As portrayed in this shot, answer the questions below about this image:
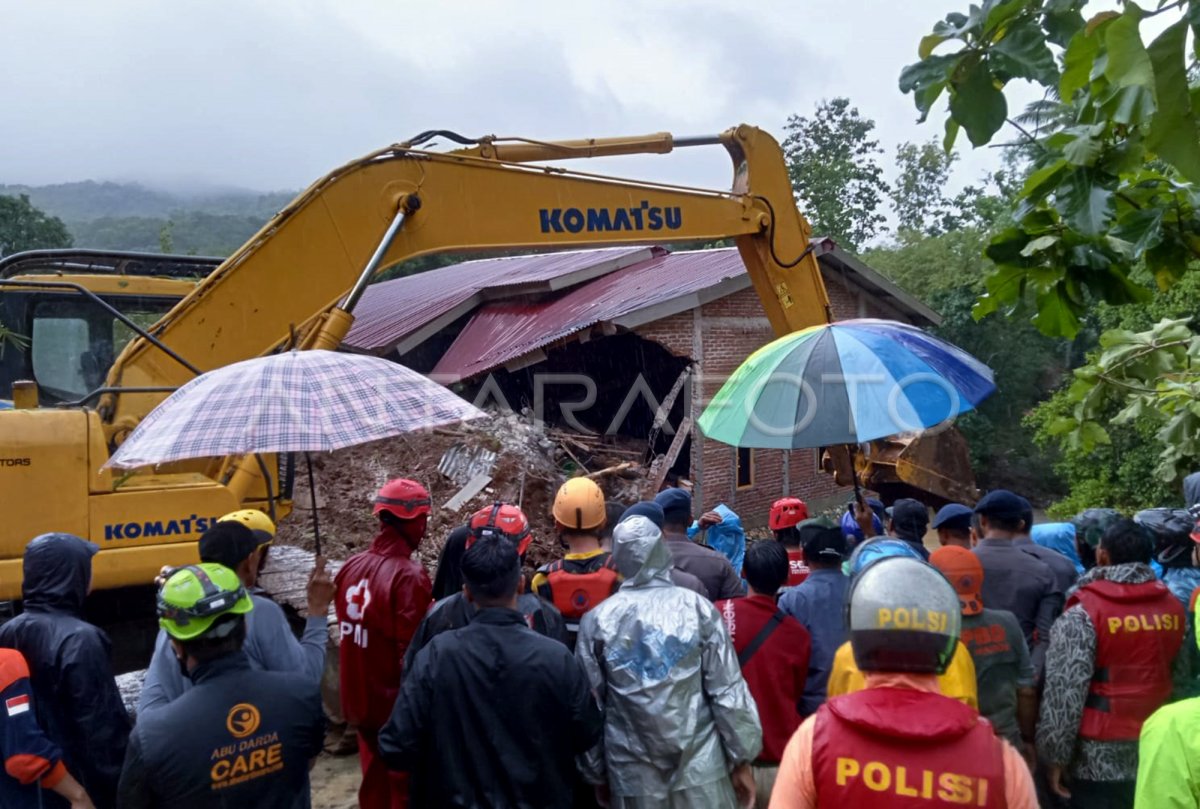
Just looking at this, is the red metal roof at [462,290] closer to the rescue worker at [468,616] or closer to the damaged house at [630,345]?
the damaged house at [630,345]

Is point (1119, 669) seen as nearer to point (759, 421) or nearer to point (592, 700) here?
point (759, 421)

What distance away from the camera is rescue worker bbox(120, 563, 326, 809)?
2.69 metres

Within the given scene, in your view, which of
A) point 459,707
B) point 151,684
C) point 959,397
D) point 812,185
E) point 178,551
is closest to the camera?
point 459,707

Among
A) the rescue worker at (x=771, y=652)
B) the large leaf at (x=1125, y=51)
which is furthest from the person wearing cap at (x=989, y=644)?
the large leaf at (x=1125, y=51)

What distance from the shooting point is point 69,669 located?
3480 mm

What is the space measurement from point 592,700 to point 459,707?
0.47 meters

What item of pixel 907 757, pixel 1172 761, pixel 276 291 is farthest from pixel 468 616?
pixel 276 291

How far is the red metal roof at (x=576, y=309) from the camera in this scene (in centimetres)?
1332

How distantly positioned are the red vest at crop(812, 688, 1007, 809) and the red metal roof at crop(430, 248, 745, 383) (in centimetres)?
1085

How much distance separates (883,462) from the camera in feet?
45.9

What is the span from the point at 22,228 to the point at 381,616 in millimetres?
24744

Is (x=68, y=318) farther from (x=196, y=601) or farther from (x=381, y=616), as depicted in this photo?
(x=196, y=601)

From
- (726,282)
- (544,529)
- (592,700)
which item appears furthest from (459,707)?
(726,282)

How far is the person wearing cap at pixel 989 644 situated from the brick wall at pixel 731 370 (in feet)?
33.1
